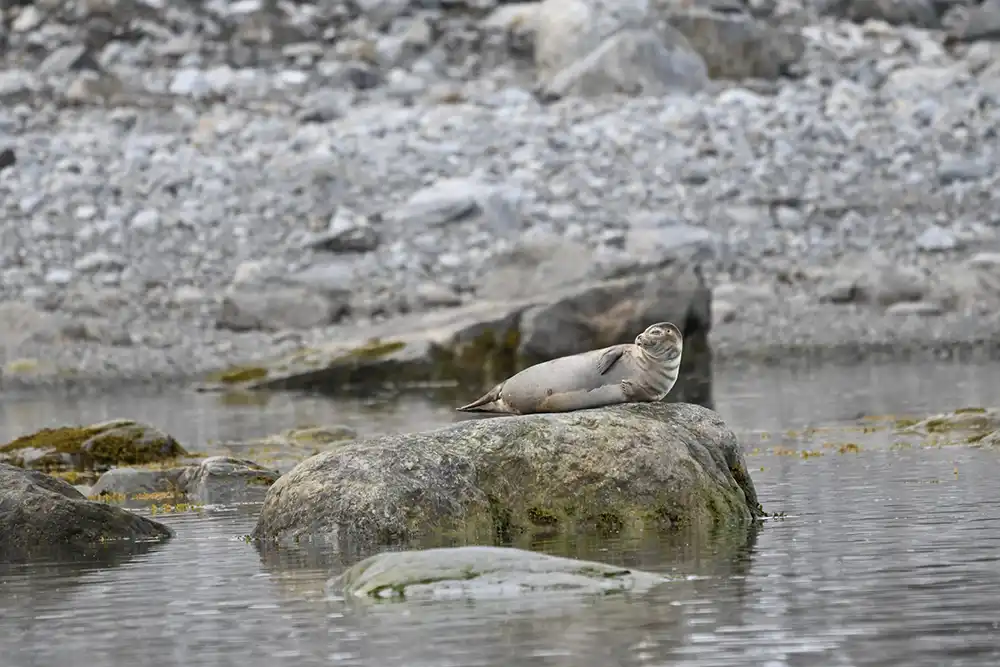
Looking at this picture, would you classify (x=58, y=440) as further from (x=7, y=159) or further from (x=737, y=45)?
(x=737, y=45)

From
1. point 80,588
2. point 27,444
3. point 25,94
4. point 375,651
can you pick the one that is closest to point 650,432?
point 80,588

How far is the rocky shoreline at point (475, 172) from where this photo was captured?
35.8 meters

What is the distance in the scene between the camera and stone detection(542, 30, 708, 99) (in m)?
46.5

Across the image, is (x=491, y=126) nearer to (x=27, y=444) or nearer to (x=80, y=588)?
(x=27, y=444)

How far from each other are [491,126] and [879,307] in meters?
11.8

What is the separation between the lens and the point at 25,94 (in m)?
48.2

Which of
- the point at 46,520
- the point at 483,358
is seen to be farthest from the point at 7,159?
the point at 46,520

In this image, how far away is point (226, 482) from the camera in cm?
1644

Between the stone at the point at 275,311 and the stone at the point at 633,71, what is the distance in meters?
11.7

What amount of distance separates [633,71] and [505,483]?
114 ft

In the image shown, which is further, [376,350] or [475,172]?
[475,172]

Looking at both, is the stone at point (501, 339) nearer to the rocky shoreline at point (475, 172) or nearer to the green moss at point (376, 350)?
the green moss at point (376, 350)

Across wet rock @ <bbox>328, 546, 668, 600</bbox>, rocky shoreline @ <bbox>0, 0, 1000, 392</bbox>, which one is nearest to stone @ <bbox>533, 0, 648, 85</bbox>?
rocky shoreline @ <bbox>0, 0, 1000, 392</bbox>

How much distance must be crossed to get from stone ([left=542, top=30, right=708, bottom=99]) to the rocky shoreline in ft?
0.20
